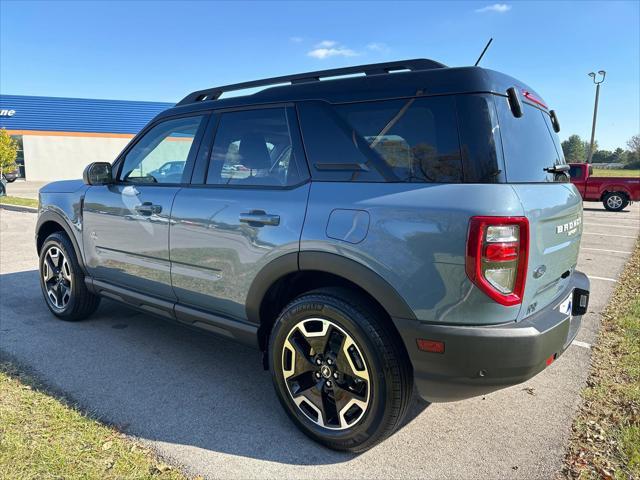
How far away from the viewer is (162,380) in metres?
3.35

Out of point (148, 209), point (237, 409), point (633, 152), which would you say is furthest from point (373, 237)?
point (633, 152)

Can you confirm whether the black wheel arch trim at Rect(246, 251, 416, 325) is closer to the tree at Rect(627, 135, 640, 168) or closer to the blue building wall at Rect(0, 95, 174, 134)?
the blue building wall at Rect(0, 95, 174, 134)

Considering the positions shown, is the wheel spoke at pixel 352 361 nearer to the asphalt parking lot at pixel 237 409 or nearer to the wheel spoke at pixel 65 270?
the asphalt parking lot at pixel 237 409

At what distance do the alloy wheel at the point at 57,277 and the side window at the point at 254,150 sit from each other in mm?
2160

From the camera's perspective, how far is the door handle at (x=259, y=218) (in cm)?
270

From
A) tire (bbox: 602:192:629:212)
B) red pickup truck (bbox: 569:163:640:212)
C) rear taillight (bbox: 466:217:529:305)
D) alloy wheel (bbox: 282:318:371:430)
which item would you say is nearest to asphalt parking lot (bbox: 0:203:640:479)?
alloy wheel (bbox: 282:318:371:430)

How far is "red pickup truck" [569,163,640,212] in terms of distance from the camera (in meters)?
16.2

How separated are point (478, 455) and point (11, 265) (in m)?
6.94

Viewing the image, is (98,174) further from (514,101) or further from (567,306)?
(567,306)

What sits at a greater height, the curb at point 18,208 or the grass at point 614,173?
the grass at point 614,173

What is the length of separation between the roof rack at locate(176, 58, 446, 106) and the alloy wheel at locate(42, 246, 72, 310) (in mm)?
2043

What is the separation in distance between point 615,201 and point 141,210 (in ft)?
58.4

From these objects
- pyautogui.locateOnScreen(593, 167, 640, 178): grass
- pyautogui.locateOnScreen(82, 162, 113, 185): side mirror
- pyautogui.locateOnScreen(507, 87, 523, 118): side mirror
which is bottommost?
pyautogui.locateOnScreen(593, 167, 640, 178): grass

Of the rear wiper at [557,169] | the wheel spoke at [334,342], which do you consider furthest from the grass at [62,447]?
the rear wiper at [557,169]
